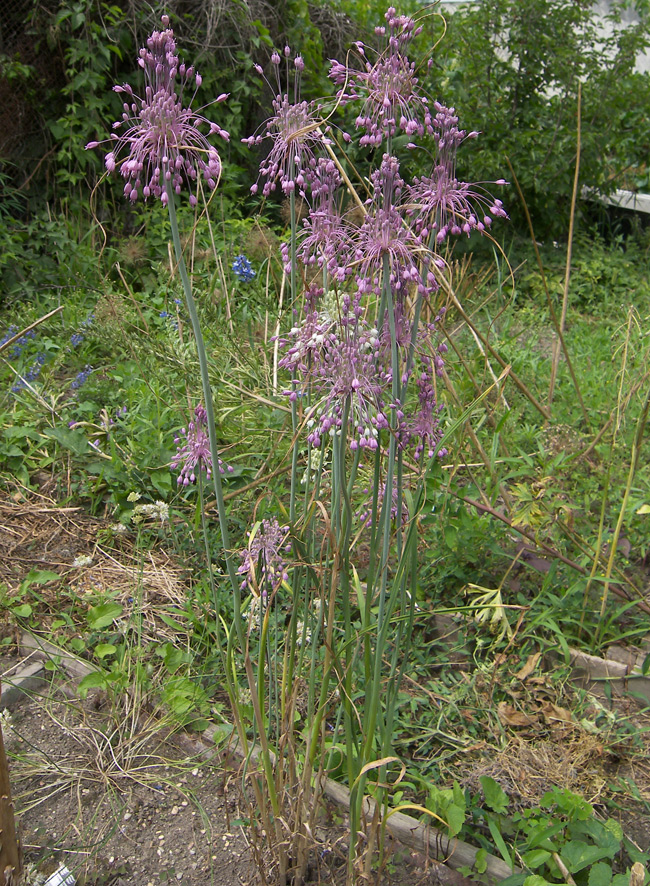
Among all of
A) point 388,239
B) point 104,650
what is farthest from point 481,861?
point 388,239

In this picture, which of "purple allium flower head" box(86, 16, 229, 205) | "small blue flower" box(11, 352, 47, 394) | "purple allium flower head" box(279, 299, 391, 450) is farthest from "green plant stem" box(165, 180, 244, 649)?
"small blue flower" box(11, 352, 47, 394)

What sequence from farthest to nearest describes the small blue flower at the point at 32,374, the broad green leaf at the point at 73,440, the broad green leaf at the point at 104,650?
the small blue flower at the point at 32,374 < the broad green leaf at the point at 73,440 < the broad green leaf at the point at 104,650

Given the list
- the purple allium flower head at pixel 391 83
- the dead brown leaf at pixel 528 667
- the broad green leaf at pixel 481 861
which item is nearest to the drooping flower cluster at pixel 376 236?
the purple allium flower head at pixel 391 83

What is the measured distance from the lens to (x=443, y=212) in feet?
4.30

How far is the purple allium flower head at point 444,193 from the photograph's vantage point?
1.25m

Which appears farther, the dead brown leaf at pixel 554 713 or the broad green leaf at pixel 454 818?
the dead brown leaf at pixel 554 713

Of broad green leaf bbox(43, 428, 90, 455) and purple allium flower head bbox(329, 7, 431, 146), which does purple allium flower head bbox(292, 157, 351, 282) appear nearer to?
purple allium flower head bbox(329, 7, 431, 146)

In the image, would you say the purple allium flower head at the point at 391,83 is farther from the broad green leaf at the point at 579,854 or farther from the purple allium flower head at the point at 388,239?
the broad green leaf at the point at 579,854

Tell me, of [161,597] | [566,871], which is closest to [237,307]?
[161,597]

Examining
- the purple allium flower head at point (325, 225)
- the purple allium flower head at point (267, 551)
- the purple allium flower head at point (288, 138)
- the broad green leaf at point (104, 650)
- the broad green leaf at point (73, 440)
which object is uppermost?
the purple allium flower head at point (288, 138)

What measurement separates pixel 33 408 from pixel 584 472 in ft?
8.21

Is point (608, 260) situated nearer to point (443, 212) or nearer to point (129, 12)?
point (129, 12)

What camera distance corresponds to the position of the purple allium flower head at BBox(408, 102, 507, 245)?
1251mm

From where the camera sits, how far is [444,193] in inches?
50.6
